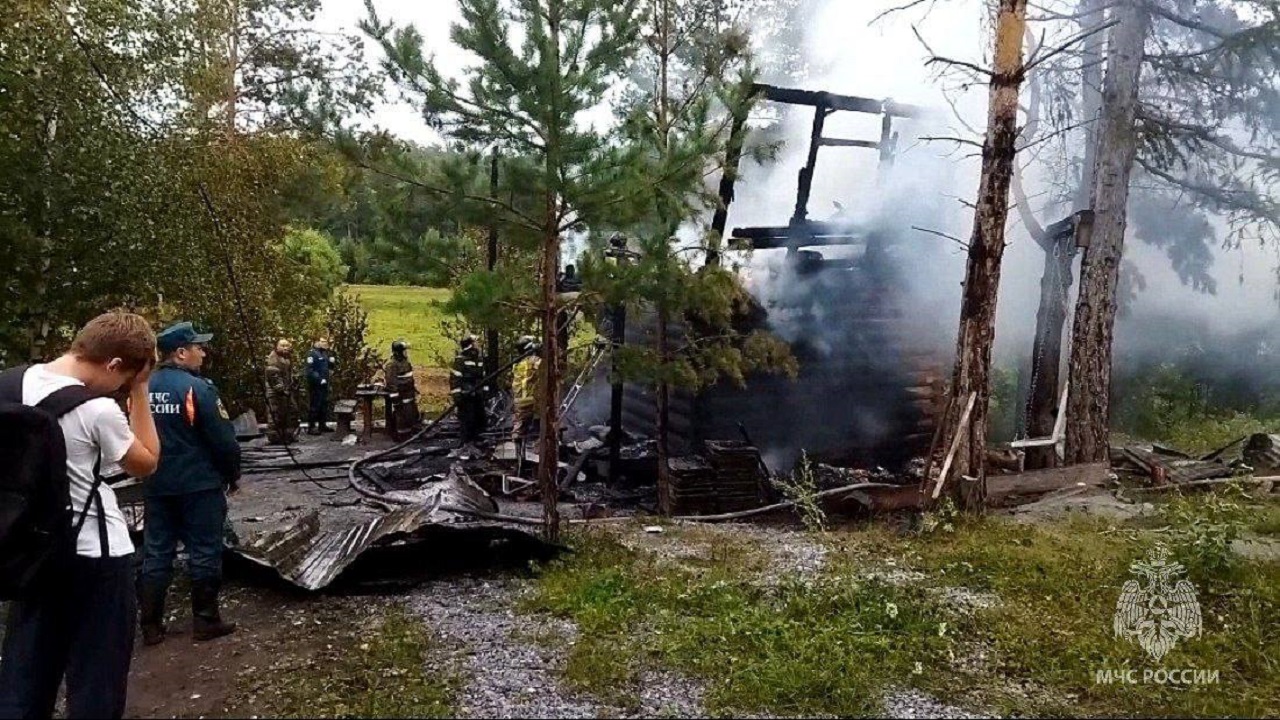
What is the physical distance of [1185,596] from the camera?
17.3 ft

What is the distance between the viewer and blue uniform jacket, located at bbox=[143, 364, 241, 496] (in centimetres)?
471

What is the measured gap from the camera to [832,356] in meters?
12.6

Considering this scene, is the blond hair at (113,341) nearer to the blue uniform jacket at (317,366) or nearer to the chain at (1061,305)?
the chain at (1061,305)

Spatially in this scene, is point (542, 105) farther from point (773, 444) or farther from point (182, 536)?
point (773, 444)

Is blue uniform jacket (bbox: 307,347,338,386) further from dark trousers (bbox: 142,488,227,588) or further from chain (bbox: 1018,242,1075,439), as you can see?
chain (bbox: 1018,242,1075,439)

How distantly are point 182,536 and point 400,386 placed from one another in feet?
29.5

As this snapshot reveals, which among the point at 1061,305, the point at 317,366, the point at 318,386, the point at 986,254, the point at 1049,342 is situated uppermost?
the point at 986,254

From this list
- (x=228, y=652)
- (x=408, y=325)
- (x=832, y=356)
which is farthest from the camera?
(x=408, y=325)

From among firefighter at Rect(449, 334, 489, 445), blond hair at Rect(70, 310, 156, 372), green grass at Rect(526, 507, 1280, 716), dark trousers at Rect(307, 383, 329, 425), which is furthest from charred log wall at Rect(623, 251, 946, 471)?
blond hair at Rect(70, 310, 156, 372)

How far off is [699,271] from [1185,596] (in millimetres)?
4573

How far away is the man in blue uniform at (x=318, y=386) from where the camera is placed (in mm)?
14166

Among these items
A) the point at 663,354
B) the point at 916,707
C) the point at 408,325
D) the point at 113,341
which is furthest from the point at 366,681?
the point at 408,325

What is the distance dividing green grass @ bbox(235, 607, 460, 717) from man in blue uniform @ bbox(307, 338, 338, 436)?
10172 mm

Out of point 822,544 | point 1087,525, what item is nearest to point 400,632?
point 822,544
